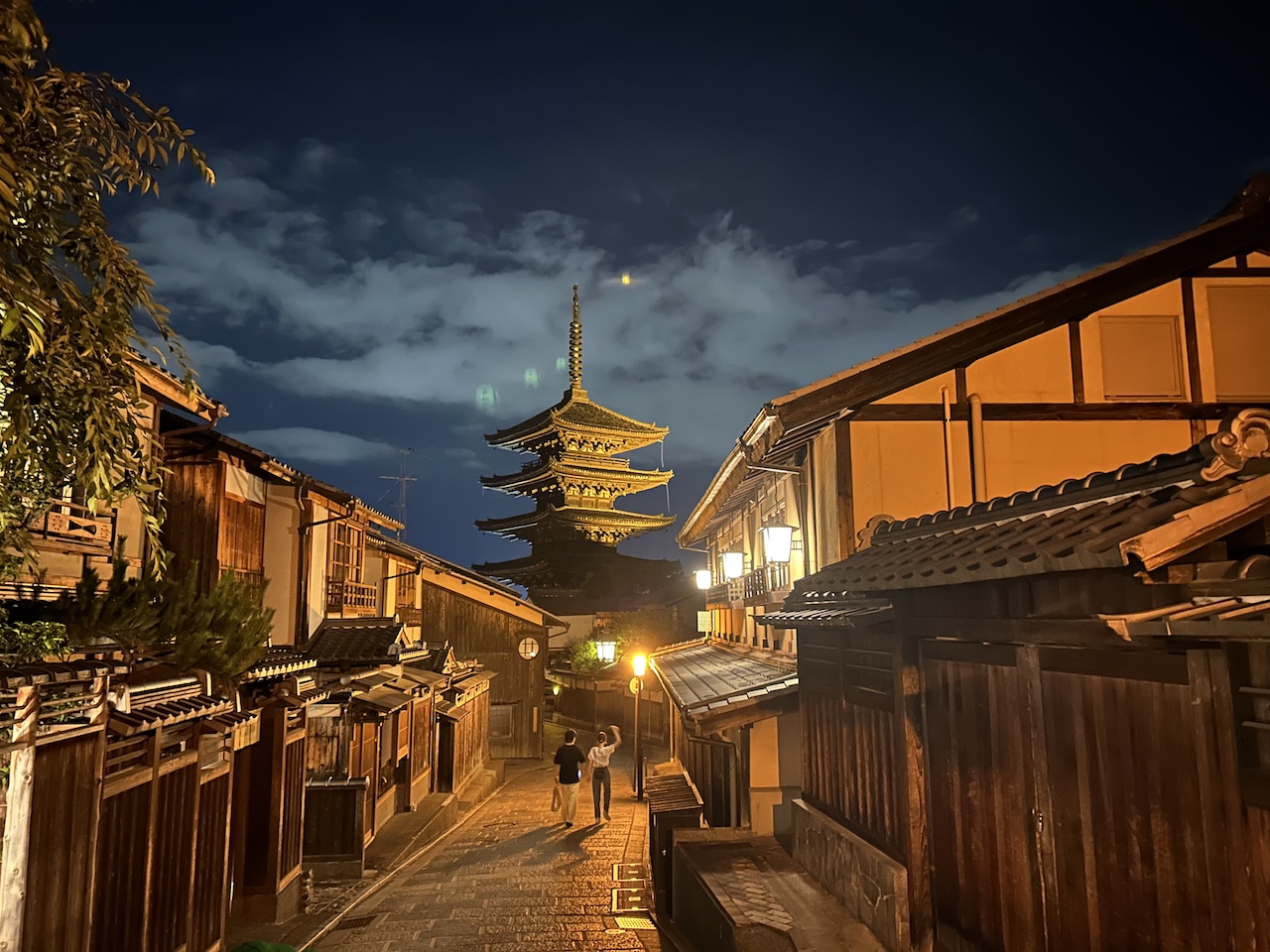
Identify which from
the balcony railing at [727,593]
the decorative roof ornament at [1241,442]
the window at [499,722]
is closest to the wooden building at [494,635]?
the window at [499,722]

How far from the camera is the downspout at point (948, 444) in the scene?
1211 centimetres

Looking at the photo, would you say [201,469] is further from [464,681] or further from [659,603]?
[659,603]

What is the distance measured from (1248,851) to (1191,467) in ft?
8.06

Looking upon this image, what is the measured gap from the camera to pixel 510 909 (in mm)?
13438

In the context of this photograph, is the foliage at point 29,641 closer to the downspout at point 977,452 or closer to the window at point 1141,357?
the downspout at point 977,452

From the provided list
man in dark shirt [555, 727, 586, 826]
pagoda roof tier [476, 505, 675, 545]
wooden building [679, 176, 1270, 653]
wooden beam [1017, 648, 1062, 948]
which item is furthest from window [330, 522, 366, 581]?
pagoda roof tier [476, 505, 675, 545]

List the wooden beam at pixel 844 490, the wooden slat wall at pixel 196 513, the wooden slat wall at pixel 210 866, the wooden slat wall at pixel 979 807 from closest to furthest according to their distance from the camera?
the wooden slat wall at pixel 979 807, the wooden slat wall at pixel 210 866, the wooden beam at pixel 844 490, the wooden slat wall at pixel 196 513

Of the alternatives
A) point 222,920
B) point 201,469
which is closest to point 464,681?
point 201,469

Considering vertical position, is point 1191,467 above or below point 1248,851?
above

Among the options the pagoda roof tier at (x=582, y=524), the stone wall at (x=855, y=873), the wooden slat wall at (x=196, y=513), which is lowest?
the stone wall at (x=855, y=873)

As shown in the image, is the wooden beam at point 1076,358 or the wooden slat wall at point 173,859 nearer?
the wooden slat wall at point 173,859

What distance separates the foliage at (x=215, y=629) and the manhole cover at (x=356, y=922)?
4344 mm

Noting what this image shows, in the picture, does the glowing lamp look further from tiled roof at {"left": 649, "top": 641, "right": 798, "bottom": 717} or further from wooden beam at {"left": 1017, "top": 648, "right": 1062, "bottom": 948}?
wooden beam at {"left": 1017, "top": 648, "right": 1062, "bottom": 948}

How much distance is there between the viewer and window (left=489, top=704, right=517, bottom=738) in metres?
33.4
